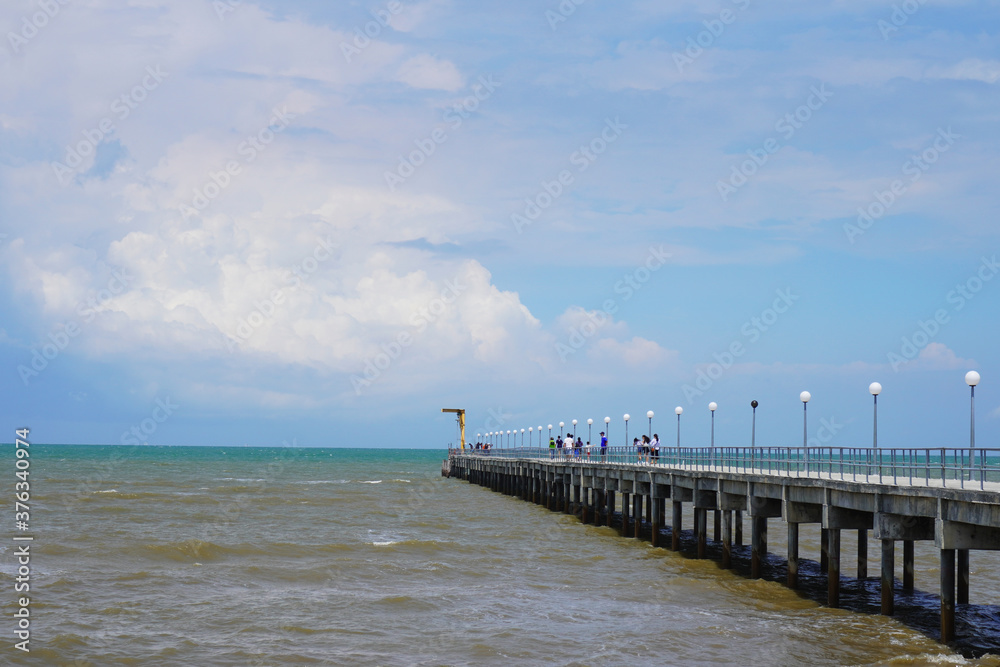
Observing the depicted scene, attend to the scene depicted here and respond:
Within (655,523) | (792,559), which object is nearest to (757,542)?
(792,559)

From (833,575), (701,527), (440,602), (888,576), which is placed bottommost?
(440,602)

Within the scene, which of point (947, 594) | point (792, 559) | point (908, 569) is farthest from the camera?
point (792, 559)

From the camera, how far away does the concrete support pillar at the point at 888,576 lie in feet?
70.7

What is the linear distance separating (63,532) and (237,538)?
22.3 ft

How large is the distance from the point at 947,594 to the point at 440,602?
11.3 metres

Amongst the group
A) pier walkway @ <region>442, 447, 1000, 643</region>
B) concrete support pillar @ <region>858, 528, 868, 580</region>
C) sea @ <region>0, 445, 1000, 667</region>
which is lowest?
sea @ <region>0, 445, 1000, 667</region>

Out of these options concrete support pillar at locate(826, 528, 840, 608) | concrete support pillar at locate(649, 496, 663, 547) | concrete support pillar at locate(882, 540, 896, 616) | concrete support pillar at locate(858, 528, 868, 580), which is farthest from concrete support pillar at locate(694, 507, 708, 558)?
concrete support pillar at locate(882, 540, 896, 616)

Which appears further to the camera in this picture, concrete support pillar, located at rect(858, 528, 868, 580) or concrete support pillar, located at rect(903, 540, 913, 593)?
concrete support pillar, located at rect(858, 528, 868, 580)

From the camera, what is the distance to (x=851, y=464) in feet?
78.3

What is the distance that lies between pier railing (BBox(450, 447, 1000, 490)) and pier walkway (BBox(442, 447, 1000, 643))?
3 centimetres

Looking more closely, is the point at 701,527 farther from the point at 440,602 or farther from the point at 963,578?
the point at 440,602

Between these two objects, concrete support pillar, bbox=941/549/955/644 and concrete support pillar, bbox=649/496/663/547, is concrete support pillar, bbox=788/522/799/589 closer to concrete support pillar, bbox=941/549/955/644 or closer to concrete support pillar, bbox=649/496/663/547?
concrete support pillar, bbox=941/549/955/644

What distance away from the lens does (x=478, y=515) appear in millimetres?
50250

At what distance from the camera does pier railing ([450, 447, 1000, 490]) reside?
19500 mm
